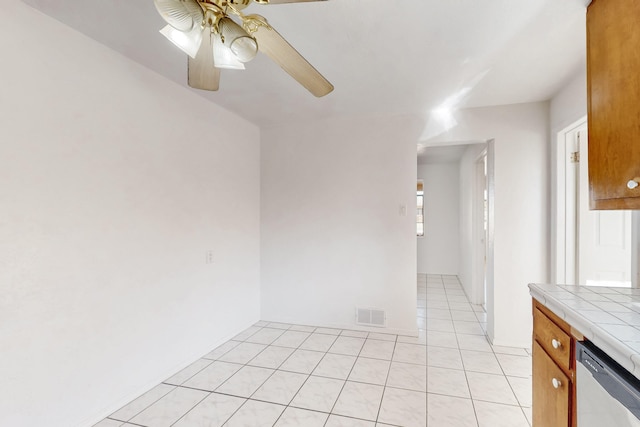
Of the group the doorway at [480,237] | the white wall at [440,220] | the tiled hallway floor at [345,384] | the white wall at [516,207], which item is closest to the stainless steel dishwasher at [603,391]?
the tiled hallway floor at [345,384]

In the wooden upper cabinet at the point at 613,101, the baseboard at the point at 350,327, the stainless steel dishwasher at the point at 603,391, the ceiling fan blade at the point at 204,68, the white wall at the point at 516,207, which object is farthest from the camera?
the baseboard at the point at 350,327

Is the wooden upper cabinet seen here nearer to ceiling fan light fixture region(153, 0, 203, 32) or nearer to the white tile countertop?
the white tile countertop

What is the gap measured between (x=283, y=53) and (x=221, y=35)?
30 centimetres

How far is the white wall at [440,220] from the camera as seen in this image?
6.18 meters

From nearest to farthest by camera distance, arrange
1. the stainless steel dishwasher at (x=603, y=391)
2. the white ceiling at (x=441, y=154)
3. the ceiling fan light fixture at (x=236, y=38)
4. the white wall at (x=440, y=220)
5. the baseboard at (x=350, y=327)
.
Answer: the stainless steel dishwasher at (x=603, y=391) → the ceiling fan light fixture at (x=236, y=38) → the baseboard at (x=350, y=327) → the white ceiling at (x=441, y=154) → the white wall at (x=440, y=220)

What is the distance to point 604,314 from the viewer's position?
3.85ft

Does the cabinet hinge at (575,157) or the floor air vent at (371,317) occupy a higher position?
the cabinet hinge at (575,157)

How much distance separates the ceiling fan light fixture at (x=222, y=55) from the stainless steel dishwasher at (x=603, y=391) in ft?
5.70

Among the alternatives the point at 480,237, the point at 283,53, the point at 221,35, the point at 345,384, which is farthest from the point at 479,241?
the point at 221,35

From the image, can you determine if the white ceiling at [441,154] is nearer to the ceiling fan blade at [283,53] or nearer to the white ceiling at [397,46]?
the white ceiling at [397,46]

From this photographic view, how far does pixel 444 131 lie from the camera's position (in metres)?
3.09

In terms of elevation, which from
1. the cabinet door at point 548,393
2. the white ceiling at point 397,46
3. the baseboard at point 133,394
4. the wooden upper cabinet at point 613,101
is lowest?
the baseboard at point 133,394

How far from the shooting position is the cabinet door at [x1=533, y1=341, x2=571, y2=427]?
124 cm

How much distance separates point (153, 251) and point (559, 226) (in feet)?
11.0
